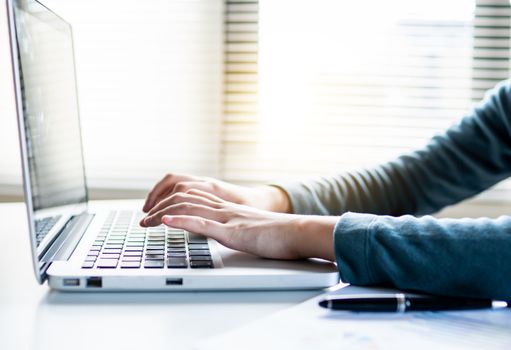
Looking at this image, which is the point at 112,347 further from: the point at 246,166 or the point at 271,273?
the point at 246,166

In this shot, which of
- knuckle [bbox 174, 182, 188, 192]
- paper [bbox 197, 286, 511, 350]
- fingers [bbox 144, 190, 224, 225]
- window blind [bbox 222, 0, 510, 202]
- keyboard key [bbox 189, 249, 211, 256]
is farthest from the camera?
window blind [bbox 222, 0, 510, 202]

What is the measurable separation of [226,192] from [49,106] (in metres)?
0.29

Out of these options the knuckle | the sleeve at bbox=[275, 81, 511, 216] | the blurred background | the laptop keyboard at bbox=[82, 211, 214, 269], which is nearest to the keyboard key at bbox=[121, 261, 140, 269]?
the laptop keyboard at bbox=[82, 211, 214, 269]

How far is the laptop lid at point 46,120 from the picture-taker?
600mm

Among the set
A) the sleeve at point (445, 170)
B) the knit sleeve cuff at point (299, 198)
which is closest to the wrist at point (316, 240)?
the knit sleeve cuff at point (299, 198)

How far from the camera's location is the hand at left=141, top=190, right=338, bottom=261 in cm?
68

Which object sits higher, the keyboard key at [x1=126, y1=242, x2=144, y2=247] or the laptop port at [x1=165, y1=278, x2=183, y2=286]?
the laptop port at [x1=165, y1=278, x2=183, y2=286]

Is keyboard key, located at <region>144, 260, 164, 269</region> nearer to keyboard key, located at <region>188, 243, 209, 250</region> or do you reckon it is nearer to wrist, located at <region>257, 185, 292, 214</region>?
keyboard key, located at <region>188, 243, 209, 250</region>

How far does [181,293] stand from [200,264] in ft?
0.14

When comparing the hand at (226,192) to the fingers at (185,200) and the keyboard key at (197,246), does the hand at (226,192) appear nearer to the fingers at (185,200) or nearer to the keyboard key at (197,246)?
the fingers at (185,200)

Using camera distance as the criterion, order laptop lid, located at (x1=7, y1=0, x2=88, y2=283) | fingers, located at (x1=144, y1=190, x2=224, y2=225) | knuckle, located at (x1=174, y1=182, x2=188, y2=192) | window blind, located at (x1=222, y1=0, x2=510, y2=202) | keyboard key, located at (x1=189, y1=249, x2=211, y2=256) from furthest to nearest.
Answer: window blind, located at (x1=222, y1=0, x2=510, y2=202) < knuckle, located at (x1=174, y1=182, x2=188, y2=192) < fingers, located at (x1=144, y1=190, x2=224, y2=225) < keyboard key, located at (x1=189, y1=249, x2=211, y2=256) < laptop lid, located at (x1=7, y1=0, x2=88, y2=283)

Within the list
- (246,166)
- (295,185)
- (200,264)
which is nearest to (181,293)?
(200,264)

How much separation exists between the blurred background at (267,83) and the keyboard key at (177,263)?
3.05 feet

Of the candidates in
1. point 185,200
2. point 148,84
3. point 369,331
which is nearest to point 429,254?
point 369,331
